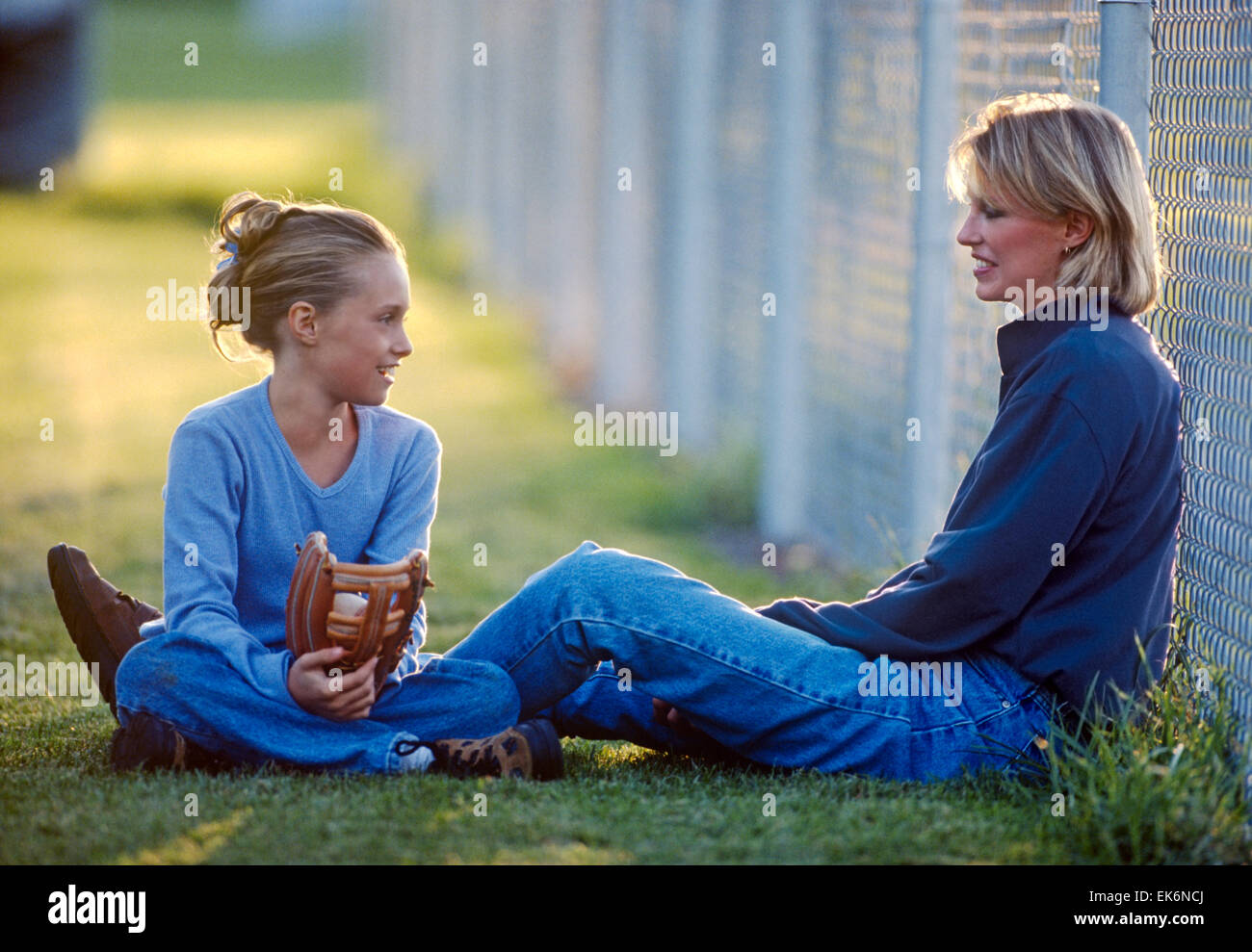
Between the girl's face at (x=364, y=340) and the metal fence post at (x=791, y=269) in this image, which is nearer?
the girl's face at (x=364, y=340)

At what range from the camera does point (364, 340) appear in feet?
11.8

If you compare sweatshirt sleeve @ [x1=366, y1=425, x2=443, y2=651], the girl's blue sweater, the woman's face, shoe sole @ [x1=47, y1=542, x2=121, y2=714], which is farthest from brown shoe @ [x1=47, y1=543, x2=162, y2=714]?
the woman's face

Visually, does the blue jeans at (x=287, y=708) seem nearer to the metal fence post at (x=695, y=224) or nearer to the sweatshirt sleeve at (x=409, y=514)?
the sweatshirt sleeve at (x=409, y=514)

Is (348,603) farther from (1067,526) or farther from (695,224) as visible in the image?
(695,224)

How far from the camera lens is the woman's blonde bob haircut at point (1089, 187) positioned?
3.29m

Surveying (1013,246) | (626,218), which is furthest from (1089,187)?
(626,218)

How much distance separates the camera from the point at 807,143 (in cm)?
704

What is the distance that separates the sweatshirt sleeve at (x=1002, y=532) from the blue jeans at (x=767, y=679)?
0.08 m

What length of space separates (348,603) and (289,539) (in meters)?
0.40

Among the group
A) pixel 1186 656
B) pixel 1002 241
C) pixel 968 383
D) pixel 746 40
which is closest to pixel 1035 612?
pixel 1186 656

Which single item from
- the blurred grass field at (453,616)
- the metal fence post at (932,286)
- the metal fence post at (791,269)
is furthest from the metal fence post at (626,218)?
the metal fence post at (932,286)

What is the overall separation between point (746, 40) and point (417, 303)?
25.1 feet

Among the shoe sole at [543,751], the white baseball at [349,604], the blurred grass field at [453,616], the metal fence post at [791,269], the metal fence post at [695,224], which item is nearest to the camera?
the blurred grass field at [453,616]

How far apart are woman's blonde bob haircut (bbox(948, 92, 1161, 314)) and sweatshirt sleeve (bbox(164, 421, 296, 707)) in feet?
5.89
